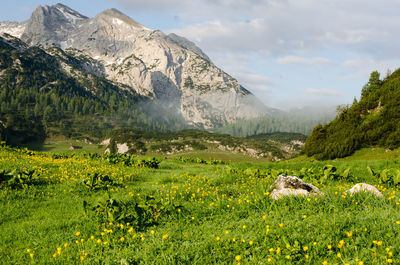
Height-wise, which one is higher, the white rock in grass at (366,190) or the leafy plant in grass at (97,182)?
the white rock in grass at (366,190)

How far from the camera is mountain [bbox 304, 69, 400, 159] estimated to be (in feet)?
161

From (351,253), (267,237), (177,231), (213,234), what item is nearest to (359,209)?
(351,253)

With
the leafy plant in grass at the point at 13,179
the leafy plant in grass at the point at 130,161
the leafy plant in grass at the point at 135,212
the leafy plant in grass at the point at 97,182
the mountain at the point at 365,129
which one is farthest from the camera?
the mountain at the point at 365,129

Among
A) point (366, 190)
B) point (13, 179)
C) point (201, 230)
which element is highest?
point (366, 190)

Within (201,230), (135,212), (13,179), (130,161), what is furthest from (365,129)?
(13,179)

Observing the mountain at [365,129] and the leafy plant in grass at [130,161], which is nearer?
the leafy plant in grass at [130,161]

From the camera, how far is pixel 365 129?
5306 centimetres

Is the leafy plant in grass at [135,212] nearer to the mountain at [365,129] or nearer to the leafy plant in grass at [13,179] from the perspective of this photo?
the leafy plant in grass at [13,179]

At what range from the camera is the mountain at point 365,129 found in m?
48.9

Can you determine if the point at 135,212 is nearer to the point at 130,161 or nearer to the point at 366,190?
the point at 366,190

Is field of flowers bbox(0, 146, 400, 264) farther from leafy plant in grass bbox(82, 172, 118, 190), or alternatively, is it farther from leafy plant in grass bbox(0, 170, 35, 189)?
leafy plant in grass bbox(82, 172, 118, 190)

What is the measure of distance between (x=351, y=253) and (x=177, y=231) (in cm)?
414

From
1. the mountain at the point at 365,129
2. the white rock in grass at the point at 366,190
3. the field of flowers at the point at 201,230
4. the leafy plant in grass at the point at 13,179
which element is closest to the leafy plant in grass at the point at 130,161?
the leafy plant in grass at the point at 13,179

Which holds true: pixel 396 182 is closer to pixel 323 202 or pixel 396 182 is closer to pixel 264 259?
pixel 323 202
